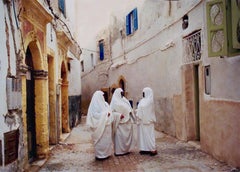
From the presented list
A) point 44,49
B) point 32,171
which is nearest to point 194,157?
point 32,171

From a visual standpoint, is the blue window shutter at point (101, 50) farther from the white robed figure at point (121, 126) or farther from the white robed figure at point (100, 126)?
the white robed figure at point (100, 126)

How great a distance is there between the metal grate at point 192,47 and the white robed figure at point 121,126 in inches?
93.1

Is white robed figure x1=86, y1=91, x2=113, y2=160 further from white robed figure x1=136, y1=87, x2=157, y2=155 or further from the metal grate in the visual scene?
the metal grate

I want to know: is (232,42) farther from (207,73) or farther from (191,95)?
(191,95)

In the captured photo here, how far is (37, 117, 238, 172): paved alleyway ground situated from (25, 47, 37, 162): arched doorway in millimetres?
470

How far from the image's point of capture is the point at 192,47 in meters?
9.09

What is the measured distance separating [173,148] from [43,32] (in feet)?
14.5

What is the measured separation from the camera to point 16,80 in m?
5.29

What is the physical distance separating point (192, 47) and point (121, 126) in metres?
2.98

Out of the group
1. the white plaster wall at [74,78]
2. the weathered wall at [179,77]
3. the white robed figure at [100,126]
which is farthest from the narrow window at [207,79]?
the white plaster wall at [74,78]

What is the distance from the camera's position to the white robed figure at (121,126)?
8.09m

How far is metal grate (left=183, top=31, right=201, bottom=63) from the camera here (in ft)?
28.5

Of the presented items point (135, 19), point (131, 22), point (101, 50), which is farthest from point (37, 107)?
point (101, 50)

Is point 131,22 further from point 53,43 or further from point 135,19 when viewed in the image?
point 53,43
